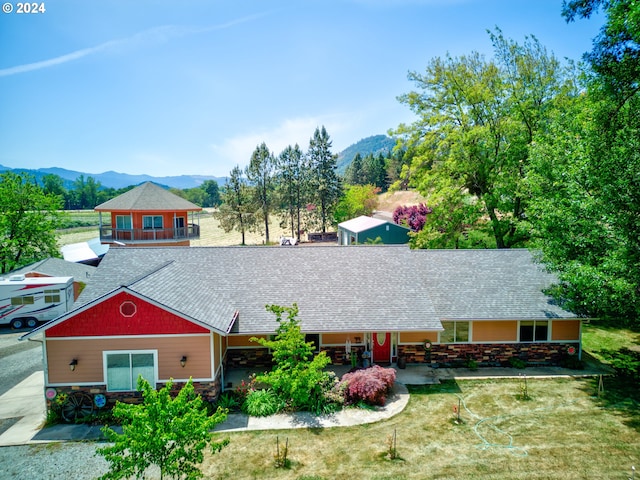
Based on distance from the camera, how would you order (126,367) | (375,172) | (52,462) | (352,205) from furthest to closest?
(375,172) → (352,205) → (126,367) → (52,462)

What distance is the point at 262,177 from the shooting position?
188 feet

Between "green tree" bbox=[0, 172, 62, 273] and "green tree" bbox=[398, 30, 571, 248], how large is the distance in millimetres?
29135

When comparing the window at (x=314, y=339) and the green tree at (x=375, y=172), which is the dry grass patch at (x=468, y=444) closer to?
the window at (x=314, y=339)

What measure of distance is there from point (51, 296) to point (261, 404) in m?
17.0

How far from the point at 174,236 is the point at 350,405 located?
23712mm

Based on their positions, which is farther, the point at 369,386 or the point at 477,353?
the point at 477,353

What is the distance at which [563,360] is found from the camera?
18.0 m

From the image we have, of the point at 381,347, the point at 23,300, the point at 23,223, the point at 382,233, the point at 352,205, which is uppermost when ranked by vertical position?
the point at 352,205

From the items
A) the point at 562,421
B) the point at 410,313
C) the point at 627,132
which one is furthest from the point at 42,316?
the point at 627,132

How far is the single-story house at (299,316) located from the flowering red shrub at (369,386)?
5.57ft

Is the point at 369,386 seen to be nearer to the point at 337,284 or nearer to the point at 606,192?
the point at 337,284

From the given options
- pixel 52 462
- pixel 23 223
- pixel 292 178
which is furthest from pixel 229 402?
pixel 292 178

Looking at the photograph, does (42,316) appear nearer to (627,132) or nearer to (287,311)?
(287,311)

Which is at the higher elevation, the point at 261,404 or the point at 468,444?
the point at 261,404
